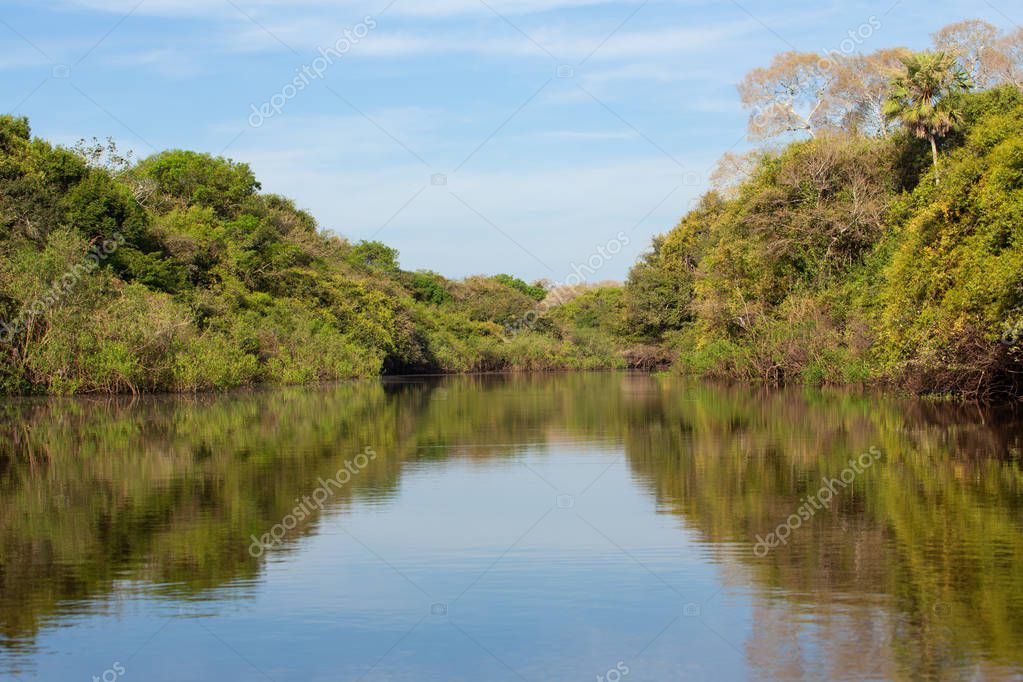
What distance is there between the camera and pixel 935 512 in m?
11.3

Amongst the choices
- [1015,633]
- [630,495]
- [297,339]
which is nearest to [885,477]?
[630,495]

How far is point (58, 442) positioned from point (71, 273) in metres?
15.7

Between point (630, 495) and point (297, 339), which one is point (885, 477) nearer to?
point (630, 495)

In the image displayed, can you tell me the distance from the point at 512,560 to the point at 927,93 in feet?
96.2

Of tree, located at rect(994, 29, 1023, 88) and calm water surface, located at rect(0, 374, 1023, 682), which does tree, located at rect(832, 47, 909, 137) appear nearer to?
tree, located at rect(994, 29, 1023, 88)
